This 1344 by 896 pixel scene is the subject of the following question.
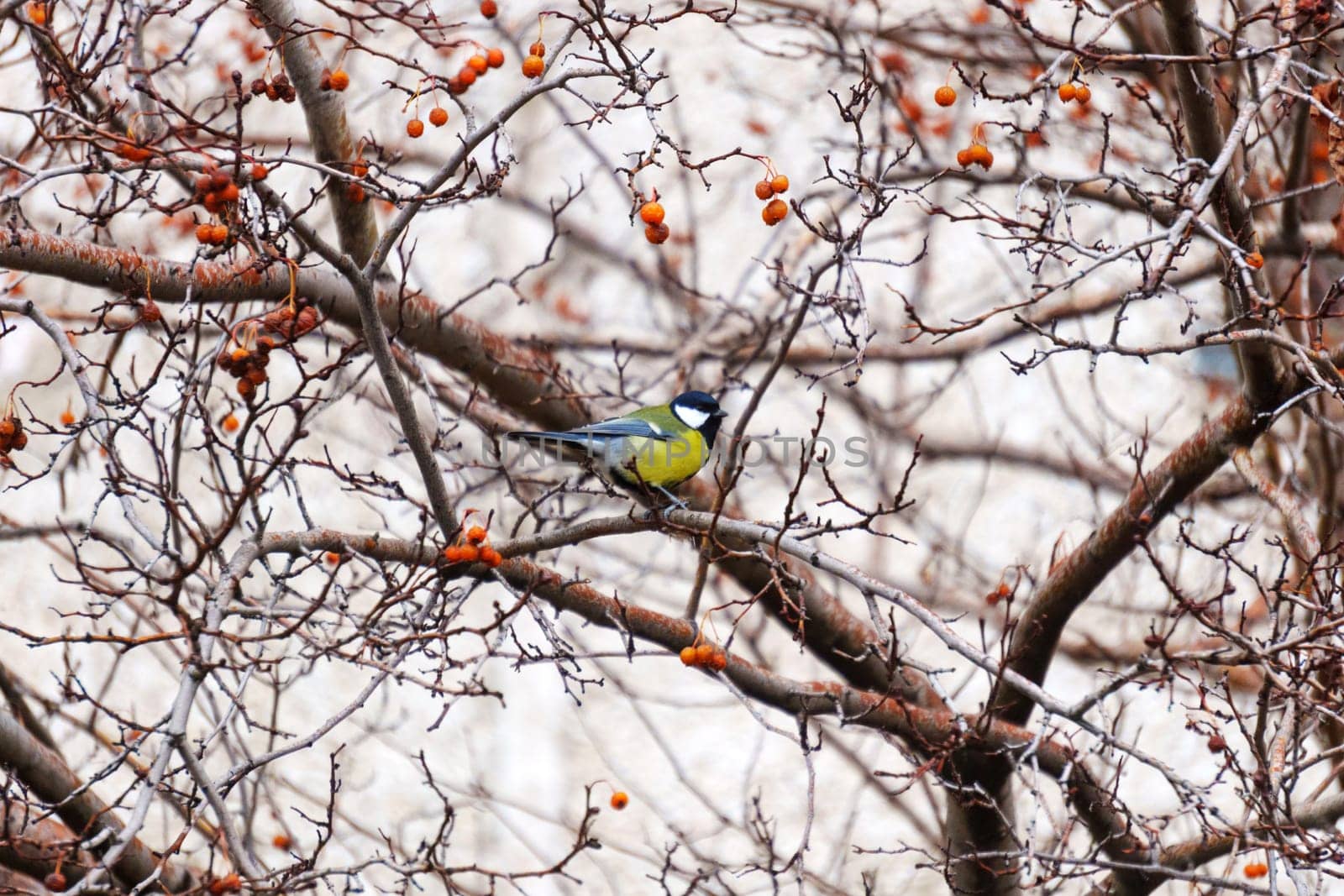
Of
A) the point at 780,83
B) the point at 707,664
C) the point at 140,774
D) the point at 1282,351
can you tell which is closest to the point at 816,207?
the point at 780,83

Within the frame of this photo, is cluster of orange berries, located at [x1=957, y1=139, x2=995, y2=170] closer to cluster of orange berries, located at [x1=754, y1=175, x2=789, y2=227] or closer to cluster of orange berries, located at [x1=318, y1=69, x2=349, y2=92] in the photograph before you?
cluster of orange berries, located at [x1=754, y1=175, x2=789, y2=227]

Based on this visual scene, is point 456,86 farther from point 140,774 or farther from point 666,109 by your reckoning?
point 666,109

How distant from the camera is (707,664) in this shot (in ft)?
9.28

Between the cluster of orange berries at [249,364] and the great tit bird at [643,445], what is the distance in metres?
1.31

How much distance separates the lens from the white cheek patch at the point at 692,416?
14.0 ft

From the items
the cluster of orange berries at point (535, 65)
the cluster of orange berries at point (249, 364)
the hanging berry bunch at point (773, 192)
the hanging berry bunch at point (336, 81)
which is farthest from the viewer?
the hanging berry bunch at point (336, 81)

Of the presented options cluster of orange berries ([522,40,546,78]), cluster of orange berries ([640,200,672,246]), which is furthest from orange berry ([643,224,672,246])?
cluster of orange berries ([522,40,546,78])

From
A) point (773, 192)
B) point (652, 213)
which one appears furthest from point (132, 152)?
point (773, 192)

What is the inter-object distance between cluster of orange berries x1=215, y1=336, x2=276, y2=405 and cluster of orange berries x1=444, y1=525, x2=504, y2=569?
53cm

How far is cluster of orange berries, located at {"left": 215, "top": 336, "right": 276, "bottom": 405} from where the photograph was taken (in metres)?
2.16

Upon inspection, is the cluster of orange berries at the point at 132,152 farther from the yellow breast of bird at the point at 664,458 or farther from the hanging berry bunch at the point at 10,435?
the yellow breast of bird at the point at 664,458

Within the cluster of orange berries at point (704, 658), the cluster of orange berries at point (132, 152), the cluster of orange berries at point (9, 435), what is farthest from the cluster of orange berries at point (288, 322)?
the cluster of orange berries at point (704, 658)

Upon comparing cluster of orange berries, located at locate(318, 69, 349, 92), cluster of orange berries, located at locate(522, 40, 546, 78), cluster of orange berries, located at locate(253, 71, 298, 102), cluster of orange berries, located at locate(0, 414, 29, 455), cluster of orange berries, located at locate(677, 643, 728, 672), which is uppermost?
cluster of orange berries, located at locate(318, 69, 349, 92)

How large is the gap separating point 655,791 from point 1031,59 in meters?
4.83
